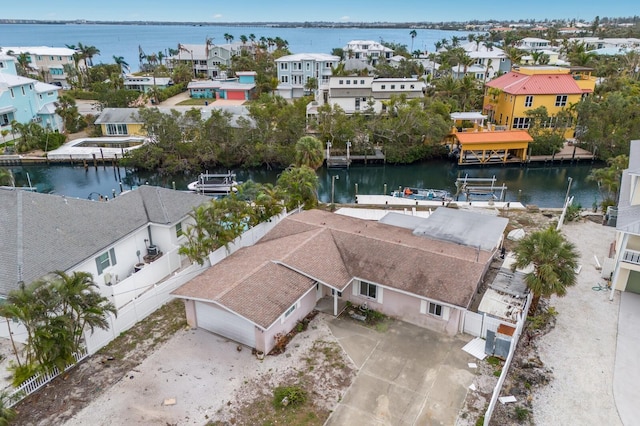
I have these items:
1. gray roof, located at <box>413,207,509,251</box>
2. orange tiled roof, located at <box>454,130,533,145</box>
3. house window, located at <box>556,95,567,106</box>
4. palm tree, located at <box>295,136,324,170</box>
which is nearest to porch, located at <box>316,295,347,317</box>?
gray roof, located at <box>413,207,509,251</box>

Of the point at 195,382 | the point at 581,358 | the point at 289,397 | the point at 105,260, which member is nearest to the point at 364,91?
the point at 105,260

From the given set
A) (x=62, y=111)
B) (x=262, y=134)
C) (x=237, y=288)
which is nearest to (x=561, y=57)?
Answer: (x=262, y=134)

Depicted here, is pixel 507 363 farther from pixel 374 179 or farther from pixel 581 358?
pixel 374 179

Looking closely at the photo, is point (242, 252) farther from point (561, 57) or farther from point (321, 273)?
point (561, 57)

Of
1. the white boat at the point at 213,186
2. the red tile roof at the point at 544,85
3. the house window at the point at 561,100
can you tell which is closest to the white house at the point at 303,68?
the red tile roof at the point at 544,85

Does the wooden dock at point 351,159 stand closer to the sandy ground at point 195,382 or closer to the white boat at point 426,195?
the white boat at point 426,195

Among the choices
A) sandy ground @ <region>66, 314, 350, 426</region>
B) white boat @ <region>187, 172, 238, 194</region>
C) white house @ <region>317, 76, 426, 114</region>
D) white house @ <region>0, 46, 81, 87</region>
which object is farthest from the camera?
white house @ <region>0, 46, 81, 87</region>

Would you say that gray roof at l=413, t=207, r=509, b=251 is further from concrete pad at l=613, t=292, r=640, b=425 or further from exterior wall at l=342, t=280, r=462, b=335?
concrete pad at l=613, t=292, r=640, b=425
